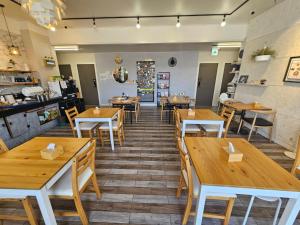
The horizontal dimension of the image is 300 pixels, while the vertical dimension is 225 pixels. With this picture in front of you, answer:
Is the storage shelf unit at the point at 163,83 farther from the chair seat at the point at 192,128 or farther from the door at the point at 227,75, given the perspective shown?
the chair seat at the point at 192,128

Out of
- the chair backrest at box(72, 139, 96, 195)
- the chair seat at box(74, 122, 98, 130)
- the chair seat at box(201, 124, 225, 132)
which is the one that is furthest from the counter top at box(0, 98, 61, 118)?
the chair seat at box(201, 124, 225, 132)

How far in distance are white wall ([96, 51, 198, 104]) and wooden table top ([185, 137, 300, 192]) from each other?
17.3 ft

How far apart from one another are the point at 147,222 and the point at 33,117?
3.81 m

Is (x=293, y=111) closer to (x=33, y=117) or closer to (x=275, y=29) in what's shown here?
(x=275, y=29)

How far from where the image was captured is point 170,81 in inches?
251

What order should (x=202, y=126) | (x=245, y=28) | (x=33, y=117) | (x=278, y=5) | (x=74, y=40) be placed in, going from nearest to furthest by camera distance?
(x=202, y=126) → (x=278, y=5) → (x=33, y=117) → (x=245, y=28) → (x=74, y=40)

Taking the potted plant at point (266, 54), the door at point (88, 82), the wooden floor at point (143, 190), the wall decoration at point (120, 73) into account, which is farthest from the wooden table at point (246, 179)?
the door at point (88, 82)

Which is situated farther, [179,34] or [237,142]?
[179,34]

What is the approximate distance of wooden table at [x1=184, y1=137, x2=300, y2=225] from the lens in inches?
35.9

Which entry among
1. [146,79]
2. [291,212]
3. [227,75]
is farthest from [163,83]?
[291,212]

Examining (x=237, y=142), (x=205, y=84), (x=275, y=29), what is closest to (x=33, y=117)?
(x=237, y=142)

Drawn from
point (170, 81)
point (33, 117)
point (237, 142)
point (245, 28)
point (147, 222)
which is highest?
point (245, 28)

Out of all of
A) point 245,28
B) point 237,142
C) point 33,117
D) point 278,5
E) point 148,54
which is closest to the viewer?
point 237,142

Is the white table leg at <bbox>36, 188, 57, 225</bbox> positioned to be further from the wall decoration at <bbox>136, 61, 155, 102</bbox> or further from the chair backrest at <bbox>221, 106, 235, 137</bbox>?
the wall decoration at <bbox>136, 61, 155, 102</bbox>
